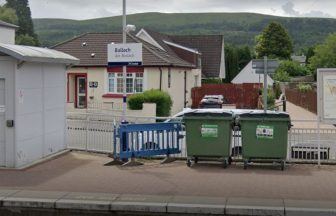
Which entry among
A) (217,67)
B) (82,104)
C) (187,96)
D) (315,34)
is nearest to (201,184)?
(82,104)

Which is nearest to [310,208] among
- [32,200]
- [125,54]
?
[32,200]

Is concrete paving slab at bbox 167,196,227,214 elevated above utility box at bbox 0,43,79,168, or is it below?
below

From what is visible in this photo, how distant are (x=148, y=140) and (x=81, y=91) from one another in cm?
2651

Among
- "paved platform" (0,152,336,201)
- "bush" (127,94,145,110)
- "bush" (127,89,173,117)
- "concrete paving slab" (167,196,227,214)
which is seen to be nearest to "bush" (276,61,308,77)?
"bush" (127,89,173,117)

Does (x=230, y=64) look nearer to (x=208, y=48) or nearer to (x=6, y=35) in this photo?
(x=208, y=48)

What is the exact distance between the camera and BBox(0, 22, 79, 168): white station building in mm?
12539

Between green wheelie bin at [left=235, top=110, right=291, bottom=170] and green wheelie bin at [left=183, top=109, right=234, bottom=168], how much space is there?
0.38 m

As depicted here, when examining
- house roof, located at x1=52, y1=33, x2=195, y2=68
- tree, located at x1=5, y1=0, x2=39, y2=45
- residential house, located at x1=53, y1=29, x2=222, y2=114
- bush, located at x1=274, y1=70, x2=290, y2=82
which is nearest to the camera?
residential house, located at x1=53, y1=29, x2=222, y2=114

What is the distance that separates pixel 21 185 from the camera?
10680 mm

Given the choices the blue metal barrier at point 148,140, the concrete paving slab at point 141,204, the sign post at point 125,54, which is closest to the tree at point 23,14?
the sign post at point 125,54

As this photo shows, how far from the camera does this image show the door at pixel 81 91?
39.2 metres

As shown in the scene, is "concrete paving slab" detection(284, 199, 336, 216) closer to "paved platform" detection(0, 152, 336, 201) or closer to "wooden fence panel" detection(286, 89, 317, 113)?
"paved platform" detection(0, 152, 336, 201)

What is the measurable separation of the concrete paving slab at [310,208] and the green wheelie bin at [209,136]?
3933 millimetres

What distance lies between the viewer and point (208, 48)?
72.3 meters
